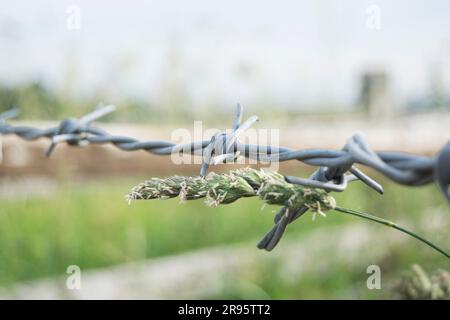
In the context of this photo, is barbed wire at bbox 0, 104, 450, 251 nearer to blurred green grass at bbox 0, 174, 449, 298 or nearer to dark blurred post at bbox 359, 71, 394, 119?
blurred green grass at bbox 0, 174, 449, 298

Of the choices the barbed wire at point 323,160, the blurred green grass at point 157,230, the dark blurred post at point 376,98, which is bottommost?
the blurred green grass at point 157,230

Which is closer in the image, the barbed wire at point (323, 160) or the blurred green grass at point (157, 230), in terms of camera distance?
the barbed wire at point (323, 160)

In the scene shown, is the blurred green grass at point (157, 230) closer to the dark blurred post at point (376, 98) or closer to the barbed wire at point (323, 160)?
the dark blurred post at point (376, 98)

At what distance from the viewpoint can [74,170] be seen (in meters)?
3.06

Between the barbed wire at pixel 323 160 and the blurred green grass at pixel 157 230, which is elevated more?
the barbed wire at pixel 323 160

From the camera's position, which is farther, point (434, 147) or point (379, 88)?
point (379, 88)

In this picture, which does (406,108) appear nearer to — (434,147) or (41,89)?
(434,147)

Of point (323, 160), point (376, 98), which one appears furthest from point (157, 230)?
point (323, 160)

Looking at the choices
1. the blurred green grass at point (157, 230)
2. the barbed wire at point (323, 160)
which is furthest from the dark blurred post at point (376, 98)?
the barbed wire at point (323, 160)

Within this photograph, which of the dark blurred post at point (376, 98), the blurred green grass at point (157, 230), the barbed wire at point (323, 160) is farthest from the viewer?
the dark blurred post at point (376, 98)

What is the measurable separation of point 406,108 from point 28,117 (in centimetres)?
227

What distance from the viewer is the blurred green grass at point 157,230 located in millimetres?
2893

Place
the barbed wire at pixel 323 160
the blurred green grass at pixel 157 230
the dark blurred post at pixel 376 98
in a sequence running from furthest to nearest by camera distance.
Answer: the dark blurred post at pixel 376 98 → the blurred green grass at pixel 157 230 → the barbed wire at pixel 323 160
